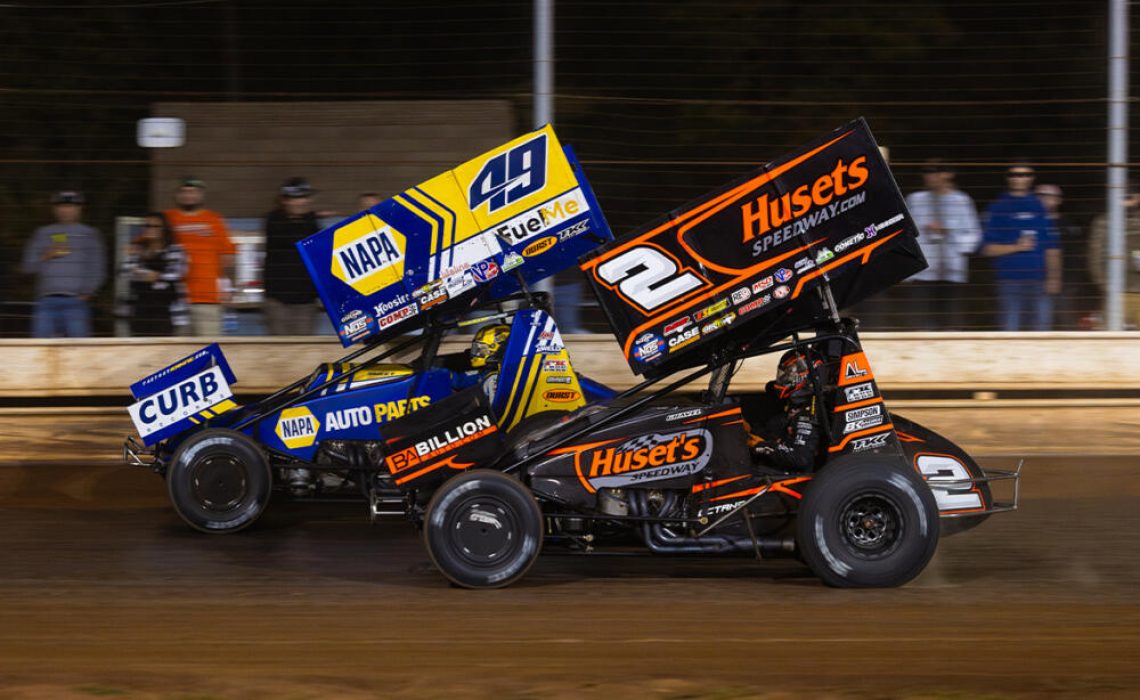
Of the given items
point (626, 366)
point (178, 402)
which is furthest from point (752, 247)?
point (626, 366)

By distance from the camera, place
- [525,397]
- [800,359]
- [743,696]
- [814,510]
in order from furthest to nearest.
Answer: [525,397] < [800,359] < [814,510] < [743,696]

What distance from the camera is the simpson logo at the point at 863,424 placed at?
23.8 feet

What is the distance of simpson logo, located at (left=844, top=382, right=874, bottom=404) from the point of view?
723 cm

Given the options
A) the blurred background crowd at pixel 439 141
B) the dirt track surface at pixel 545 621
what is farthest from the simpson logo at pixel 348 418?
the blurred background crowd at pixel 439 141

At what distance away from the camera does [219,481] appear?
8.85m

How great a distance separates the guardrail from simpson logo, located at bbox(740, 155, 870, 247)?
13.7ft

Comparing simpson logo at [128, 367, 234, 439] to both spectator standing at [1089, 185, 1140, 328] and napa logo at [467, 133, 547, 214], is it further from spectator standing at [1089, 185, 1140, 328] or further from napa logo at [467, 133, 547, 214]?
spectator standing at [1089, 185, 1140, 328]

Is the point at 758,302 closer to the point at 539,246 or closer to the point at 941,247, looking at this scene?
the point at 539,246

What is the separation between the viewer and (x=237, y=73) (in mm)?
11531

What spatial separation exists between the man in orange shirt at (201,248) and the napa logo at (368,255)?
7.70 feet

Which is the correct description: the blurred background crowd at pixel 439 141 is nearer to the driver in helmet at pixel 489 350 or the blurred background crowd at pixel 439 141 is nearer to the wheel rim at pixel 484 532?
the driver in helmet at pixel 489 350

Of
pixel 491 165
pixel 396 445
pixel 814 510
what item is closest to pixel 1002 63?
pixel 491 165

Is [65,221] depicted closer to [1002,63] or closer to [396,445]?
[396,445]

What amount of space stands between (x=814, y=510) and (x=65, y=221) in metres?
6.86
